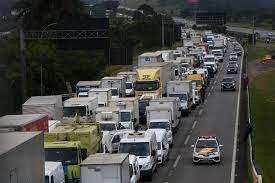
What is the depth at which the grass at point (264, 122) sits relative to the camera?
95.2 ft

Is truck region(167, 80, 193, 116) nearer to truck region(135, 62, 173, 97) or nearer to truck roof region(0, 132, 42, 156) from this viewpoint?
truck region(135, 62, 173, 97)

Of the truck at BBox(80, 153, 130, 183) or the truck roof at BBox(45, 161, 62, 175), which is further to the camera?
the truck at BBox(80, 153, 130, 183)

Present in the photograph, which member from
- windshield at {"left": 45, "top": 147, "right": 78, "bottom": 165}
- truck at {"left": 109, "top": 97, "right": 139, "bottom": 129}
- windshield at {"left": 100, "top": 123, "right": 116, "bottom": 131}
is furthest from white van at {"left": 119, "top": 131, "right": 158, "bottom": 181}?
truck at {"left": 109, "top": 97, "right": 139, "bottom": 129}

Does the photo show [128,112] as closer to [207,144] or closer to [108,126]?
[108,126]

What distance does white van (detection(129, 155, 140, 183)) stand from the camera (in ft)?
83.3

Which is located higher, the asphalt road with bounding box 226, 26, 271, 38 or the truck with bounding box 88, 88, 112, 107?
the asphalt road with bounding box 226, 26, 271, 38

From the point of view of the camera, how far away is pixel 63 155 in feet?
83.4

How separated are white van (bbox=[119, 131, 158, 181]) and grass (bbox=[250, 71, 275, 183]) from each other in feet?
12.5

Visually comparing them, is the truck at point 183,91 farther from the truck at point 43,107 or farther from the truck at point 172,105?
the truck at point 43,107

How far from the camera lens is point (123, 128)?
37.8 m

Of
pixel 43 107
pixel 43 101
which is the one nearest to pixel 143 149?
pixel 43 107

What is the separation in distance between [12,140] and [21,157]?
44 centimetres

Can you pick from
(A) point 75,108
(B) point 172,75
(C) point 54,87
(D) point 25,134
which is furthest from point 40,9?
(D) point 25,134

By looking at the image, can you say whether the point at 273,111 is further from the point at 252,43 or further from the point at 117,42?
the point at 252,43
